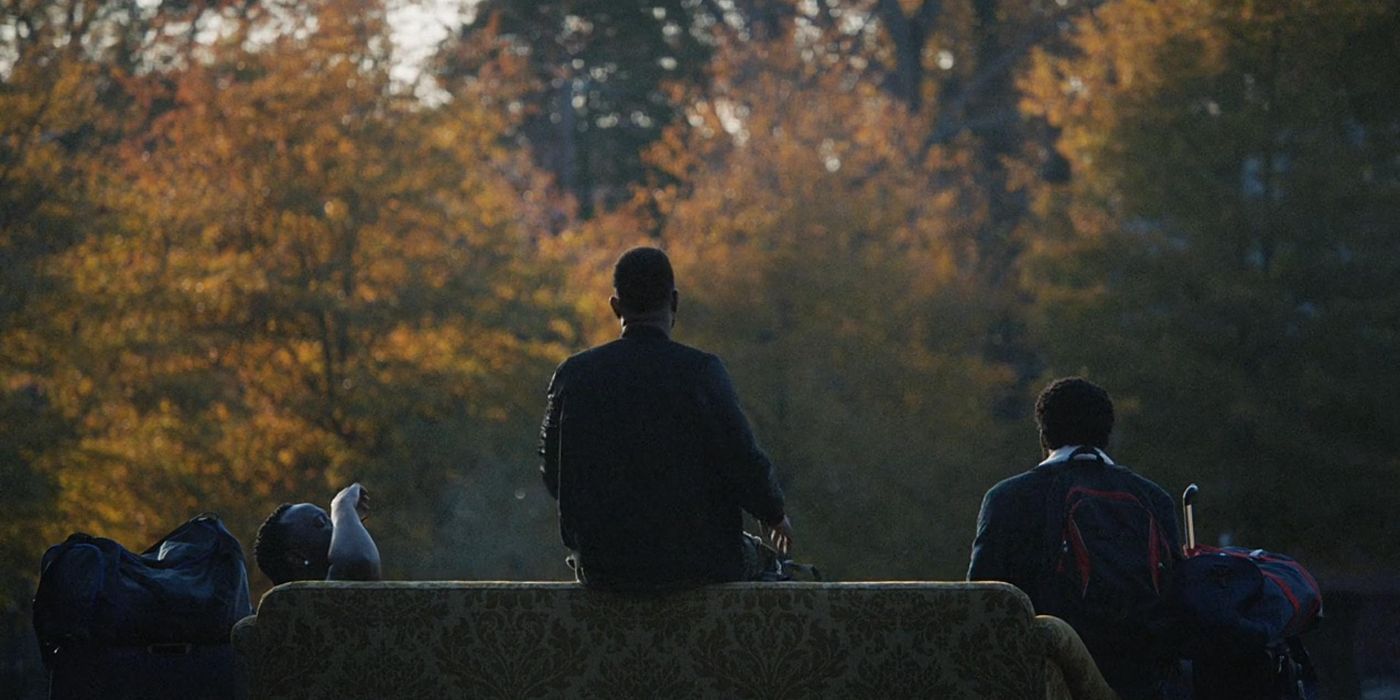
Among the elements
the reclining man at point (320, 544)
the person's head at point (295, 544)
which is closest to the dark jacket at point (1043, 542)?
the reclining man at point (320, 544)

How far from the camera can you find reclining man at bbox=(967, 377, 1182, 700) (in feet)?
22.1

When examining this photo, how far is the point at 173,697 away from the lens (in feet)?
24.9

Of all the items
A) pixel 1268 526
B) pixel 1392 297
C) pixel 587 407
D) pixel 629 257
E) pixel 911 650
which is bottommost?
pixel 1268 526

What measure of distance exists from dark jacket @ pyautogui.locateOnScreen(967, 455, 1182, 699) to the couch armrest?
0.81 ft

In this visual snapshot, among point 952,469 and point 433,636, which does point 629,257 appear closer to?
point 433,636

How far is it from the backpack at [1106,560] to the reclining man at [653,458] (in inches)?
36.7

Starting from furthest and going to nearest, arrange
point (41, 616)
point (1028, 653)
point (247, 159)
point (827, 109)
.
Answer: point (827, 109)
point (247, 159)
point (41, 616)
point (1028, 653)

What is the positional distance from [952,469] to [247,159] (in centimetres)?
879

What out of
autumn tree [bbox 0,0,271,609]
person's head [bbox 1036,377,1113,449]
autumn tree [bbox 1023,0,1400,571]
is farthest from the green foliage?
person's head [bbox 1036,377,1113,449]

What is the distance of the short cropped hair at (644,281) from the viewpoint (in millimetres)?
6555

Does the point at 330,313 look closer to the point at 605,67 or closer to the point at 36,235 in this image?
the point at 36,235

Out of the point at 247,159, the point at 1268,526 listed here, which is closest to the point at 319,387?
the point at 247,159

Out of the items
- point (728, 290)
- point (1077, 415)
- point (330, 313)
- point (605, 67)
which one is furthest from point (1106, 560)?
point (605, 67)

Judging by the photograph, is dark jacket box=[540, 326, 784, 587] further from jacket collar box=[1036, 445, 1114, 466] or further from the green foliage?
the green foliage
